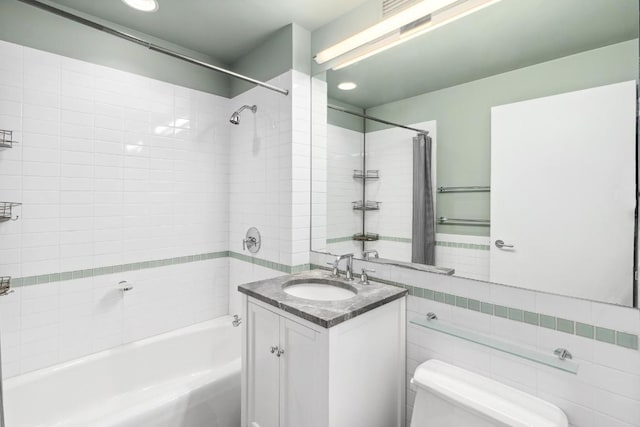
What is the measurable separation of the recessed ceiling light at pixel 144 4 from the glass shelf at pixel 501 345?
7.47ft

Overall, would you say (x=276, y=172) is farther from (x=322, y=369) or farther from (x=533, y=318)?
(x=533, y=318)

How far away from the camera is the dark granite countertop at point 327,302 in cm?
123

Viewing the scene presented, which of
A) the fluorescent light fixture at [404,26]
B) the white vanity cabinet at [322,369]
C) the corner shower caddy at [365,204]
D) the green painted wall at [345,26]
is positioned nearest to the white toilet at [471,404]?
the white vanity cabinet at [322,369]

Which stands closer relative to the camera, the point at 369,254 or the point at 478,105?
the point at 478,105

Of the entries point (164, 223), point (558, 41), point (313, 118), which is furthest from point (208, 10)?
point (558, 41)

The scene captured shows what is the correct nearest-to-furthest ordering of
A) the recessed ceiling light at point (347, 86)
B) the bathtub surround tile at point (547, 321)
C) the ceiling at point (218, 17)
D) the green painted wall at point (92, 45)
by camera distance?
the bathtub surround tile at point (547, 321), the green painted wall at point (92, 45), the ceiling at point (218, 17), the recessed ceiling light at point (347, 86)

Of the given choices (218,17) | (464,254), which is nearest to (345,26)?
(218,17)

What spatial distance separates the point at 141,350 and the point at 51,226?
985 mm

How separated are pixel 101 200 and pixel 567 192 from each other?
8.16 ft

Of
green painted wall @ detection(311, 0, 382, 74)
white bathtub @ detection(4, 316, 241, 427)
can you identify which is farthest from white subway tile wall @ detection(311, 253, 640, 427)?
green painted wall @ detection(311, 0, 382, 74)

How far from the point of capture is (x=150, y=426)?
149 centimetres

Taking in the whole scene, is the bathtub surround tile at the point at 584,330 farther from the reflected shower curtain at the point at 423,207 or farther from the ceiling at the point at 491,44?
the ceiling at the point at 491,44

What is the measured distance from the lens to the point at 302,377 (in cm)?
131

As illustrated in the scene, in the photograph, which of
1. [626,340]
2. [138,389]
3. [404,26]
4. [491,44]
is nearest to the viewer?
[626,340]
